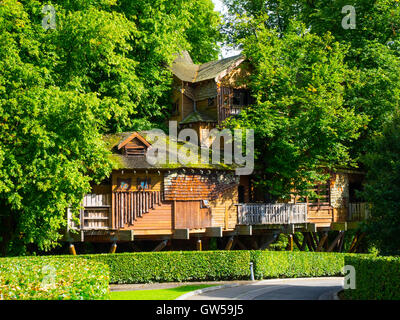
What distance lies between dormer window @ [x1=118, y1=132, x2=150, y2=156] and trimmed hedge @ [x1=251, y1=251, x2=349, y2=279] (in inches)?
343

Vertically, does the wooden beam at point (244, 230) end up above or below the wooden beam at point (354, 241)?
above

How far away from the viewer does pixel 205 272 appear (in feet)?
102

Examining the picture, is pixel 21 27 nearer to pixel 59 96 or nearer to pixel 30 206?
pixel 59 96

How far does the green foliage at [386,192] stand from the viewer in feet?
74.7

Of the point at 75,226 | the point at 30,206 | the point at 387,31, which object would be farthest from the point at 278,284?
the point at 387,31

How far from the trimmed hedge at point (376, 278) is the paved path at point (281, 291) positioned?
2.85 meters

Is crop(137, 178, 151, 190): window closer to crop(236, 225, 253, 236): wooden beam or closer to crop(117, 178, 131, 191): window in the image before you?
crop(117, 178, 131, 191): window

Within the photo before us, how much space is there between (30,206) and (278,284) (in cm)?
1339

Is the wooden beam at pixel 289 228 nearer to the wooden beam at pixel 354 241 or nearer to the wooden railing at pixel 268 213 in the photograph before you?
the wooden railing at pixel 268 213

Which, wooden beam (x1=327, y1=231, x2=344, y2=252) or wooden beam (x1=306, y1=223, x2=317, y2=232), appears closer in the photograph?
wooden beam (x1=306, y1=223, x2=317, y2=232)

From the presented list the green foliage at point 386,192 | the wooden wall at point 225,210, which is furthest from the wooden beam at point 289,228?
the green foliage at point 386,192

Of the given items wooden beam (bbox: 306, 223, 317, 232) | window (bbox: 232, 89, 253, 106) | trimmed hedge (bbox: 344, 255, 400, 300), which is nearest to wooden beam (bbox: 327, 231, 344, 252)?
wooden beam (bbox: 306, 223, 317, 232)

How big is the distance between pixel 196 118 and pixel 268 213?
8.90m

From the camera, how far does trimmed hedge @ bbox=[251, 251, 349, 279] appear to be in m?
Answer: 31.9
